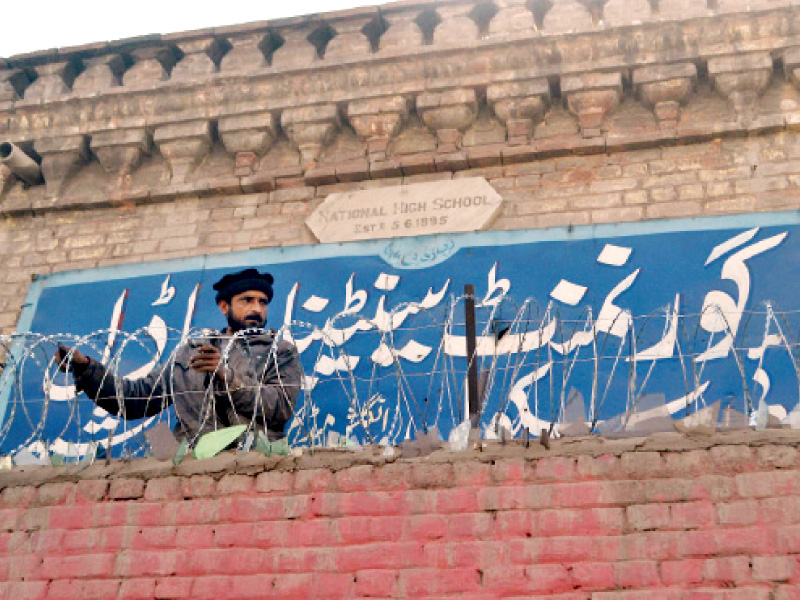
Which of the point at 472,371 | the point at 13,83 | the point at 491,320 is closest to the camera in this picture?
the point at 472,371

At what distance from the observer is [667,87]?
7941 millimetres

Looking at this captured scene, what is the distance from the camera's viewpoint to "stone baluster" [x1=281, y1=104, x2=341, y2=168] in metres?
8.56

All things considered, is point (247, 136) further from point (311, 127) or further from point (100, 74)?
point (100, 74)

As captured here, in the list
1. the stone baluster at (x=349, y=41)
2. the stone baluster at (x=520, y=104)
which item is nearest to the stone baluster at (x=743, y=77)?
the stone baluster at (x=520, y=104)

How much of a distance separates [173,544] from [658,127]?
4.81 m

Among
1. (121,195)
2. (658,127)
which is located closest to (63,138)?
(121,195)

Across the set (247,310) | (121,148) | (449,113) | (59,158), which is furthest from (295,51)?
(247,310)

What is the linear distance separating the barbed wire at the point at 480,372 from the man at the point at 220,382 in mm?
37

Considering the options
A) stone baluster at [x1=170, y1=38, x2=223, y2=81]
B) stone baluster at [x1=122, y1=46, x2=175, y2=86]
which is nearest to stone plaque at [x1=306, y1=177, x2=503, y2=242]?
stone baluster at [x1=170, y1=38, x2=223, y2=81]

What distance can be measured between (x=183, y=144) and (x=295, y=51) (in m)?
1.17

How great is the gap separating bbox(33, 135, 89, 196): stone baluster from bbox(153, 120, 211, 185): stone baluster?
2.36ft

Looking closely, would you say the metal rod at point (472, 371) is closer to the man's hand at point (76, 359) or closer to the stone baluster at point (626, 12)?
the man's hand at point (76, 359)

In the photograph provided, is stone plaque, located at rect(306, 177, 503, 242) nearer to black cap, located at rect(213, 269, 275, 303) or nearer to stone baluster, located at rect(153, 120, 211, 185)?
black cap, located at rect(213, 269, 275, 303)

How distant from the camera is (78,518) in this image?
201 inches
